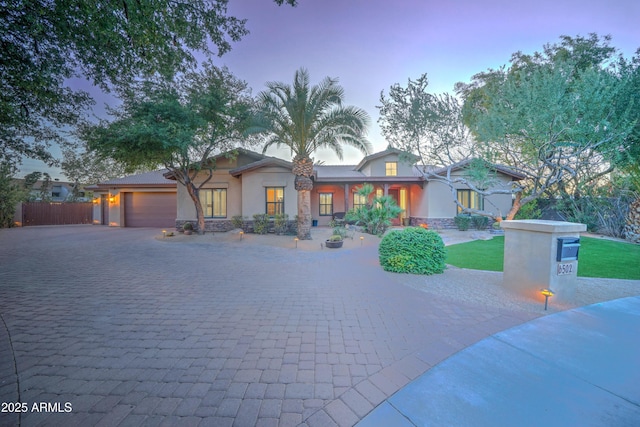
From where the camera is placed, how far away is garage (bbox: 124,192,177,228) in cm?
1991

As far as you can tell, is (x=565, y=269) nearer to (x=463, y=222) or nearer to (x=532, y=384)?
(x=532, y=384)

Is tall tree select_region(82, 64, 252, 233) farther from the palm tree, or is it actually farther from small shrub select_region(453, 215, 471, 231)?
small shrub select_region(453, 215, 471, 231)

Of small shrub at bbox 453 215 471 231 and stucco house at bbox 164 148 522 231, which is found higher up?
stucco house at bbox 164 148 522 231

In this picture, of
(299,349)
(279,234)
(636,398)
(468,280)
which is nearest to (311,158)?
(279,234)

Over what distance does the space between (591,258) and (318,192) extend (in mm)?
14806

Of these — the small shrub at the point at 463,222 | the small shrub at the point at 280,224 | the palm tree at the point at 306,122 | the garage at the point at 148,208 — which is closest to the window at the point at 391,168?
the small shrub at the point at 463,222

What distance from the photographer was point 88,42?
5.57 metres

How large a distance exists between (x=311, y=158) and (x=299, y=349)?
1105 cm

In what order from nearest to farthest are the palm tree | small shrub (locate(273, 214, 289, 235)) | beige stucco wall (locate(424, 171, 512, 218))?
the palm tree, small shrub (locate(273, 214, 289, 235)), beige stucco wall (locate(424, 171, 512, 218))

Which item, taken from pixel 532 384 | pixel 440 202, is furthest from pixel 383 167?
pixel 532 384

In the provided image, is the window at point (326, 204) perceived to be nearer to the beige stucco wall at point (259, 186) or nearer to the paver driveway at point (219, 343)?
the beige stucco wall at point (259, 186)

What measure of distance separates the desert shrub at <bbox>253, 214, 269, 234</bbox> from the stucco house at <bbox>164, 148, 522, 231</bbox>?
50cm

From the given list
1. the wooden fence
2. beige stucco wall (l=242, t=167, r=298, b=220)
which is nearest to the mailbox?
beige stucco wall (l=242, t=167, r=298, b=220)

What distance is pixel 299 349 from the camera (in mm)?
3180
